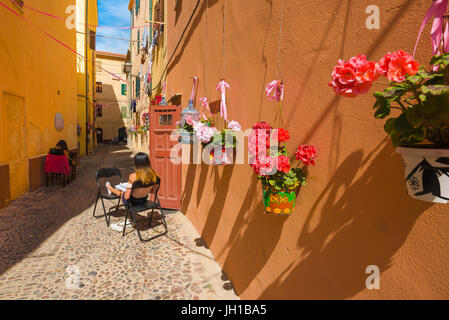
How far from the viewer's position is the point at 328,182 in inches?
62.1

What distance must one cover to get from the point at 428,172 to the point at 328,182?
0.75m

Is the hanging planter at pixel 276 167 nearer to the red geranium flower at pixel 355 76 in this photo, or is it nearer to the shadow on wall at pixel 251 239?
the shadow on wall at pixel 251 239

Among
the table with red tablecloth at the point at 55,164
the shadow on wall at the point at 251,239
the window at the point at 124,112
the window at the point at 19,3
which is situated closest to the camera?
the shadow on wall at the point at 251,239

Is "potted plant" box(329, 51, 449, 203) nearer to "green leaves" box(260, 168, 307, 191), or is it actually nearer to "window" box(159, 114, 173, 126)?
"green leaves" box(260, 168, 307, 191)

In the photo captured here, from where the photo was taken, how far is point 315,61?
1.66 m

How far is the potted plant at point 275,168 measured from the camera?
1549mm

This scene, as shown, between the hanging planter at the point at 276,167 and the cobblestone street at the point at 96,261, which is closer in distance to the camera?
the hanging planter at the point at 276,167

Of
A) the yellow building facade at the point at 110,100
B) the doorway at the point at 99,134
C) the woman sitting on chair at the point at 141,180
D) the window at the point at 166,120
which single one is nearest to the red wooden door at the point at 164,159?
the window at the point at 166,120

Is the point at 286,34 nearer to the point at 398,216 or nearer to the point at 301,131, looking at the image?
the point at 301,131

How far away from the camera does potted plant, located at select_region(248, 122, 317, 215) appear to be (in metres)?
1.55

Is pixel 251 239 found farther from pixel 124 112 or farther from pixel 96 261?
pixel 124 112

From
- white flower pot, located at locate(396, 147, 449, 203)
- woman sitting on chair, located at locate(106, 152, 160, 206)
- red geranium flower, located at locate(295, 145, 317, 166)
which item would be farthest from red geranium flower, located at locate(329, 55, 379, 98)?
woman sitting on chair, located at locate(106, 152, 160, 206)

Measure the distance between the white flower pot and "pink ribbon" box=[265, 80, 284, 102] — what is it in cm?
117
